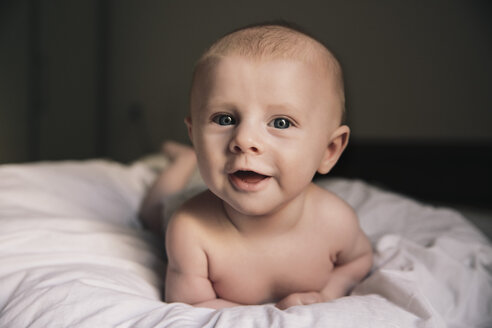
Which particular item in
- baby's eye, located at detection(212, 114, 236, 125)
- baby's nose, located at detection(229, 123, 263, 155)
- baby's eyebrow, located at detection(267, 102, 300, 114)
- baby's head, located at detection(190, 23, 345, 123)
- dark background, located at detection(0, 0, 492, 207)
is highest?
baby's head, located at detection(190, 23, 345, 123)

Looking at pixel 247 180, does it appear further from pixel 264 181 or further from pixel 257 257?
pixel 257 257

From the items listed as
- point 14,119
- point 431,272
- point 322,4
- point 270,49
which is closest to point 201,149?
point 270,49

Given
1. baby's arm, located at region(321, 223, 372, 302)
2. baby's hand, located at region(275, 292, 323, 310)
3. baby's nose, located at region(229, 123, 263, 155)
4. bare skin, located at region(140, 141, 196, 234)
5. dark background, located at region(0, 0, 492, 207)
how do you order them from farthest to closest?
dark background, located at region(0, 0, 492, 207) → bare skin, located at region(140, 141, 196, 234) → baby's arm, located at region(321, 223, 372, 302) → baby's hand, located at region(275, 292, 323, 310) → baby's nose, located at region(229, 123, 263, 155)

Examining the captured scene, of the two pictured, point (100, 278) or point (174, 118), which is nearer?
point (100, 278)

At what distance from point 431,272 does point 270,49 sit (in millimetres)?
583

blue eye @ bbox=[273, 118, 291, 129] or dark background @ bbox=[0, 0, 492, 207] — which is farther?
dark background @ bbox=[0, 0, 492, 207]

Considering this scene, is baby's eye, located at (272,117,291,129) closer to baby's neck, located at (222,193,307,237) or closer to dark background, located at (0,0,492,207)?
baby's neck, located at (222,193,307,237)

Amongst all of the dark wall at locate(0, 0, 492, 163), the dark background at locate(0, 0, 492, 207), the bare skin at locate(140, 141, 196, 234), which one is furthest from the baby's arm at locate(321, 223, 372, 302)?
the dark wall at locate(0, 0, 492, 163)

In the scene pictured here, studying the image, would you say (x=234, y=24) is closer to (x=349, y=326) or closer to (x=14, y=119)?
(x=14, y=119)

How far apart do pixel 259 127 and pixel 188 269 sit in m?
0.31

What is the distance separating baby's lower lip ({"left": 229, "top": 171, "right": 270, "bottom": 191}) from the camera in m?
0.70

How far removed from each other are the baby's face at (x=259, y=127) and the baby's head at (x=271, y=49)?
0.03 feet

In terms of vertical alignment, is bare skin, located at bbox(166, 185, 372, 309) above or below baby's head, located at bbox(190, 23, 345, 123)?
below

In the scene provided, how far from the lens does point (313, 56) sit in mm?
721
